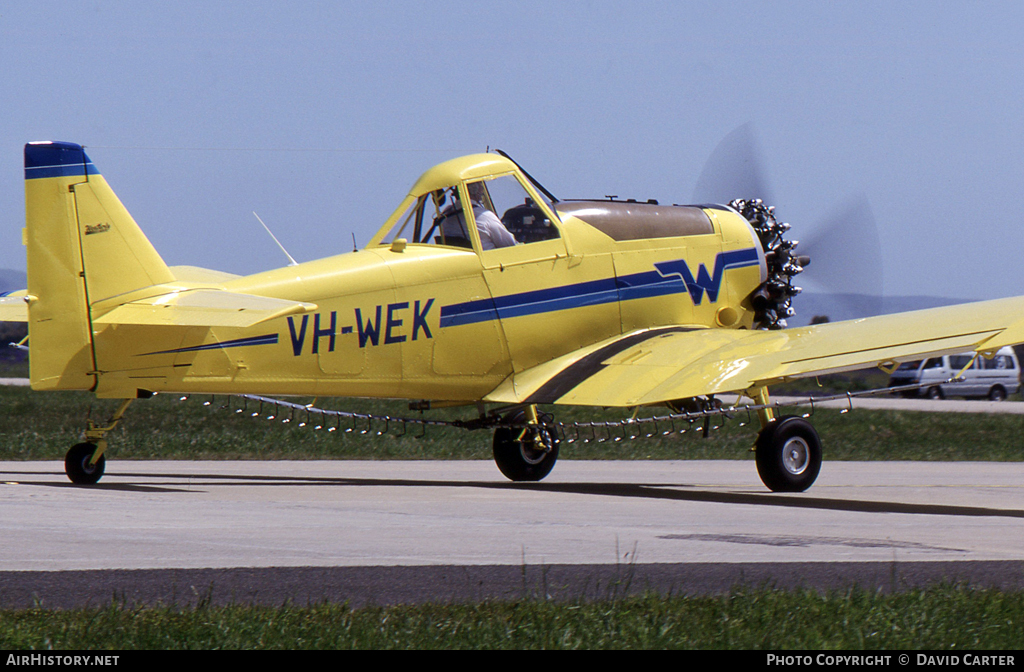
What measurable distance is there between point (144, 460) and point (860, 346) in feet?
41.3

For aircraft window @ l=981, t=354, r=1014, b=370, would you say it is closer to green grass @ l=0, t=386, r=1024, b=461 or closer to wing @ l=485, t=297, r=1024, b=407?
green grass @ l=0, t=386, r=1024, b=461

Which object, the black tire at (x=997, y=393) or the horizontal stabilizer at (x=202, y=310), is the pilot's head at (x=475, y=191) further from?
the black tire at (x=997, y=393)

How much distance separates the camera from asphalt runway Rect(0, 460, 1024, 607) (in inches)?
283

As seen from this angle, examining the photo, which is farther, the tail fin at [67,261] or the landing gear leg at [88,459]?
the landing gear leg at [88,459]

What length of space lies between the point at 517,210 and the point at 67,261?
5399 mm

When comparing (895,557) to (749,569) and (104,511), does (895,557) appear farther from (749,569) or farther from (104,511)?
(104,511)

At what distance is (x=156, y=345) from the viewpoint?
12922 millimetres

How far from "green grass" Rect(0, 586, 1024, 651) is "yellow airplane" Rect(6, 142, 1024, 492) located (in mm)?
5713

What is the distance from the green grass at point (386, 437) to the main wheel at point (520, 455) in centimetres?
539

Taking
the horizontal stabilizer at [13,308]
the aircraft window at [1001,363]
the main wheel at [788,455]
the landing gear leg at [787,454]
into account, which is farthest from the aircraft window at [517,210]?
the aircraft window at [1001,363]

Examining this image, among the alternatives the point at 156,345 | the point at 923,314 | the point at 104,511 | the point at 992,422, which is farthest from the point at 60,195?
the point at 992,422

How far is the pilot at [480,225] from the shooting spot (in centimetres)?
1498

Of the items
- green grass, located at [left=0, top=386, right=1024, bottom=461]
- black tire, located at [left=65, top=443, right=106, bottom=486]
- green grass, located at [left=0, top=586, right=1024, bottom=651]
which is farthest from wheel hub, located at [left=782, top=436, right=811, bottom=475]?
green grass, located at [left=0, top=386, right=1024, bottom=461]

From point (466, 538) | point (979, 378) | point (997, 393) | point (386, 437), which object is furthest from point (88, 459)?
point (997, 393)
